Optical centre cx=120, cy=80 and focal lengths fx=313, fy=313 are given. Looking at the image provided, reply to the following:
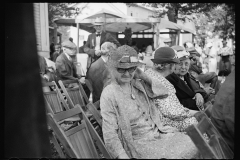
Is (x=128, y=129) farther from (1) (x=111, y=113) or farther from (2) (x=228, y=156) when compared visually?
(2) (x=228, y=156)

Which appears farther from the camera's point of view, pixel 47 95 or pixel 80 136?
pixel 47 95

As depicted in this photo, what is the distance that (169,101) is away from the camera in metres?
3.24

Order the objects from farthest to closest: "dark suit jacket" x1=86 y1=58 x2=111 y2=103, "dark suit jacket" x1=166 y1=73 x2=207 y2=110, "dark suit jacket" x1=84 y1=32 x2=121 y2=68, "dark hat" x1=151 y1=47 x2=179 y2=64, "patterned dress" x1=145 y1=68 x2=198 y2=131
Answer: "dark suit jacket" x1=84 y1=32 x2=121 y2=68
"dark suit jacket" x1=86 y1=58 x2=111 y2=103
"dark suit jacket" x1=166 y1=73 x2=207 y2=110
"dark hat" x1=151 y1=47 x2=179 y2=64
"patterned dress" x1=145 y1=68 x2=198 y2=131

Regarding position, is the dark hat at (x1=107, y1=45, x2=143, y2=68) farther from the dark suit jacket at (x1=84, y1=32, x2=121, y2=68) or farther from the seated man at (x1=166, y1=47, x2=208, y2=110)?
the dark suit jacket at (x1=84, y1=32, x2=121, y2=68)

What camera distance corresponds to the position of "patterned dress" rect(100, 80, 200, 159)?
255 centimetres

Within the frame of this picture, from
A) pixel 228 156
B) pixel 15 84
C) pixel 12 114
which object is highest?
→ pixel 15 84

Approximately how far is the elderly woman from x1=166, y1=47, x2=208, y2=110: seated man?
747mm

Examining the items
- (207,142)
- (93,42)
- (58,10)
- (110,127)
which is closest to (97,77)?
(110,127)

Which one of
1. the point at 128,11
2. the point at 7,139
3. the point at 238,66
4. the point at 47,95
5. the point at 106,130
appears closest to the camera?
the point at 238,66

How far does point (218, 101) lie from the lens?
236 cm

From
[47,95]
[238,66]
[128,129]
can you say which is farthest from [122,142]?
[47,95]

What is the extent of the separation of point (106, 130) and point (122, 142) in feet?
0.60

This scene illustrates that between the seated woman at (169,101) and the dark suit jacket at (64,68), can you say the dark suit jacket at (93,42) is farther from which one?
the seated woman at (169,101)

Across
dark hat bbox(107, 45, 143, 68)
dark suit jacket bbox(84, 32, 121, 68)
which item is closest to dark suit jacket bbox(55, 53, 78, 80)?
dark suit jacket bbox(84, 32, 121, 68)
